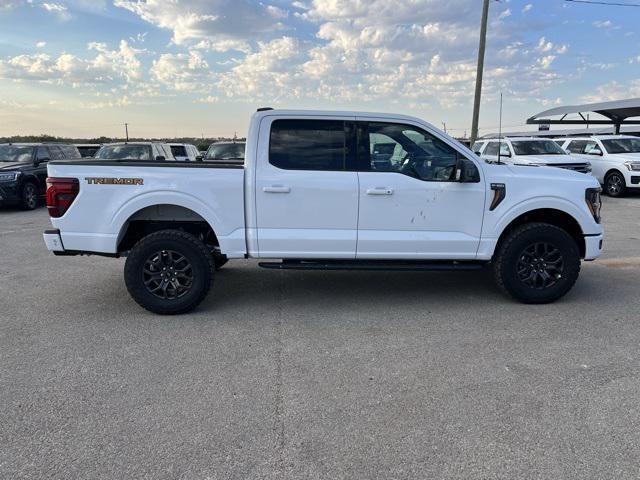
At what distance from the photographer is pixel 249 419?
9.97 ft

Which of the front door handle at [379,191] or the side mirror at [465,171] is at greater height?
the side mirror at [465,171]

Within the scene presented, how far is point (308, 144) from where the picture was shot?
488cm

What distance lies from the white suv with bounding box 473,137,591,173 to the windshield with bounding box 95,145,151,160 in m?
9.55

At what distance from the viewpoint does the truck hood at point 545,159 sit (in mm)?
13619

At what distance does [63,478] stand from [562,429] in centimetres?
282

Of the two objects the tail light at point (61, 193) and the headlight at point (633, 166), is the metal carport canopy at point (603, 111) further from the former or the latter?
the tail light at point (61, 193)

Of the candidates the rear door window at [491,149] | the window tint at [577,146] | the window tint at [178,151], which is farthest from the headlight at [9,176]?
the window tint at [577,146]

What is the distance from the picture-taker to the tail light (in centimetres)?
468

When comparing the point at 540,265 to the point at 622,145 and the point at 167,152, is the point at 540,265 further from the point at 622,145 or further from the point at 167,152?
the point at 622,145

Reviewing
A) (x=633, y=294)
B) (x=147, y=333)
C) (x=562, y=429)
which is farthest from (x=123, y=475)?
(x=633, y=294)

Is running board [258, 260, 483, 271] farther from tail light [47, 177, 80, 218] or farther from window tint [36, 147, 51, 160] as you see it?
window tint [36, 147, 51, 160]

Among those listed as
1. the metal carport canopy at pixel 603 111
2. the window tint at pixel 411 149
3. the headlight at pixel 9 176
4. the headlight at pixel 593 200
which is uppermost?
the metal carport canopy at pixel 603 111

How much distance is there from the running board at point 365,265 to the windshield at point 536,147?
11.2m

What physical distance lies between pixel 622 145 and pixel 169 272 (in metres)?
16.2
